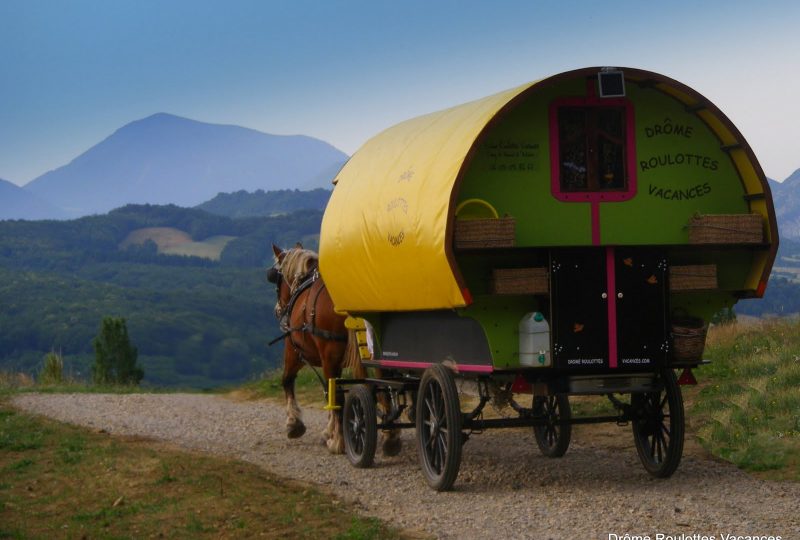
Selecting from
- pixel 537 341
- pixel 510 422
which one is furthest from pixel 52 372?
pixel 537 341

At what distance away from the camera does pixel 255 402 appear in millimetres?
21469

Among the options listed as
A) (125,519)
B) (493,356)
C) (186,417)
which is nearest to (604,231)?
(493,356)

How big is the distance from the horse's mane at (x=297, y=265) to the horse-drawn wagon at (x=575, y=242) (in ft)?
14.0

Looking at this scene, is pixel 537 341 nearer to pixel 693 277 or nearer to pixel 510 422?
pixel 510 422

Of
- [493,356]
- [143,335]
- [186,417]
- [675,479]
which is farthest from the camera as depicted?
[143,335]

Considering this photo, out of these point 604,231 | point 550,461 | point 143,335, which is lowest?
point 143,335

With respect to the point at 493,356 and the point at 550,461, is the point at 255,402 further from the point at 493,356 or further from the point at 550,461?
the point at 493,356

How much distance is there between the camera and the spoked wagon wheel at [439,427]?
9.49 meters

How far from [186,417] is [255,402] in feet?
12.1

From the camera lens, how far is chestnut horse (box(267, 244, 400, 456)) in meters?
13.0

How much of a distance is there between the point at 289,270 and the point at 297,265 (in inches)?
9.4

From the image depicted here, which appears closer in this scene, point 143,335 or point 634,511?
point 634,511

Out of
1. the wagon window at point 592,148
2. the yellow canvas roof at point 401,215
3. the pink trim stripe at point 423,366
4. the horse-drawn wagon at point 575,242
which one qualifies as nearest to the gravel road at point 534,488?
the horse-drawn wagon at point 575,242

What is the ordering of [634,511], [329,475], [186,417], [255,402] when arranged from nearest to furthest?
[634,511] < [329,475] < [186,417] < [255,402]
